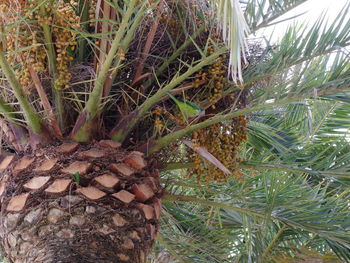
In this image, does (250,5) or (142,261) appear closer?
(142,261)

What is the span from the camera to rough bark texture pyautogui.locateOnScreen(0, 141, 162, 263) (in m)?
2.25

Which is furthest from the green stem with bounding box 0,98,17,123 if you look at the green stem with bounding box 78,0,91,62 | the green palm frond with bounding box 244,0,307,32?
the green palm frond with bounding box 244,0,307,32

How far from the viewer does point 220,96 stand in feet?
8.86

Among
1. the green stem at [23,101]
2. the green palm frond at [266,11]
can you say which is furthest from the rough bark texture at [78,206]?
the green palm frond at [266,11]

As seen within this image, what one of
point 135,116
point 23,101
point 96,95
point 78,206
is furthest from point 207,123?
point 23,101

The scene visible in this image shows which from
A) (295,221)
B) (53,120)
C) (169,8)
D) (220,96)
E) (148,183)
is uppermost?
(169,8)

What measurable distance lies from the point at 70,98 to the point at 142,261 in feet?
2.63

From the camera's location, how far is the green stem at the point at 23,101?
222 centimetres

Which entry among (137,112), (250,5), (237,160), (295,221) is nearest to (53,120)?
(137,112)

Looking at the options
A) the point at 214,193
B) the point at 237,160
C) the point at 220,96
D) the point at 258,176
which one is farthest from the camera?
the point at 258,176

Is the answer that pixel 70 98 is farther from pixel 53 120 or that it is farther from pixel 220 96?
pixel 220 96

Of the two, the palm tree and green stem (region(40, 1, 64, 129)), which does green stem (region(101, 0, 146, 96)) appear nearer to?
the palm tree

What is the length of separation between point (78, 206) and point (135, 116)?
526 millimetres

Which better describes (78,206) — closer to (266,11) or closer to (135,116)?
(135,116)
